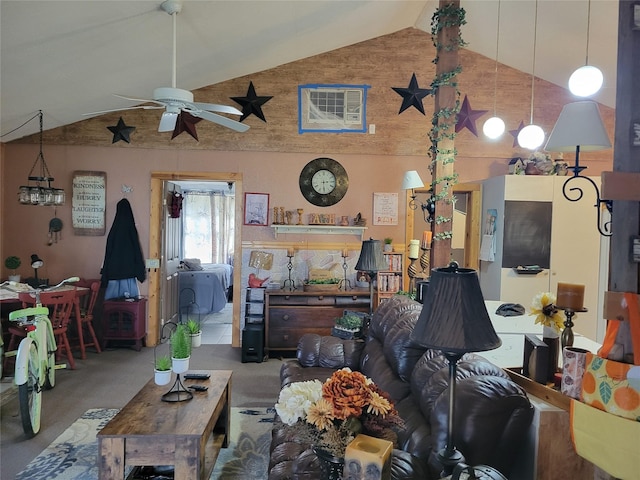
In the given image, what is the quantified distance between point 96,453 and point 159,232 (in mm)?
3080

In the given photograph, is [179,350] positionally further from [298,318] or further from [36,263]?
[36,263]

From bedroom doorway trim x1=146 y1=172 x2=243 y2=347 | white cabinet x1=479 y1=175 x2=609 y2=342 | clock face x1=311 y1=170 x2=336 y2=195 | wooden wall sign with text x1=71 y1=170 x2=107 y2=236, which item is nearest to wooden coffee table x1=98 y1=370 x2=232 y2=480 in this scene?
bedroom doorway trim x1=146 y1=172 x2=243 y2=347

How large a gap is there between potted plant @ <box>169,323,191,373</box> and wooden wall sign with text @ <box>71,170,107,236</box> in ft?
11.1

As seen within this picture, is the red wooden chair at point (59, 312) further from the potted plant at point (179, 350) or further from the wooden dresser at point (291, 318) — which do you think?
the potted plant at point (179, 350)

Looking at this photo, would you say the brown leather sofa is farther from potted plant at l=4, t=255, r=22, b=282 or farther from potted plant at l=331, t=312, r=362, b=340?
potted plant at l=4, t=255, r=22, b=282

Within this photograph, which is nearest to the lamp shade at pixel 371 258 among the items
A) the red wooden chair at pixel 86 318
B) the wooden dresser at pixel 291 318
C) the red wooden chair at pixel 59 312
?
the wooden dresser at pixel 291 318

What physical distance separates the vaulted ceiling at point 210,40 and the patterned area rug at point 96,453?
277 centimetres

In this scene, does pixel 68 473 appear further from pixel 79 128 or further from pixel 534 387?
pixel 79 128

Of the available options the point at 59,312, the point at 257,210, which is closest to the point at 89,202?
the point at 59,312

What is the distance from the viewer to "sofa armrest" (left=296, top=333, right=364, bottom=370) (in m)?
3.43

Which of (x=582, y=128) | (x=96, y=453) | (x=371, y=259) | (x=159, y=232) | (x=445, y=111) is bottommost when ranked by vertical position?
(x=96, y=453)

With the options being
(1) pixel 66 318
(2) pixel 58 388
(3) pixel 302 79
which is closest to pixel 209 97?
(3) pixel 302 79

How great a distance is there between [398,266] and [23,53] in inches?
169

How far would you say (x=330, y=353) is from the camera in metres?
3.48
